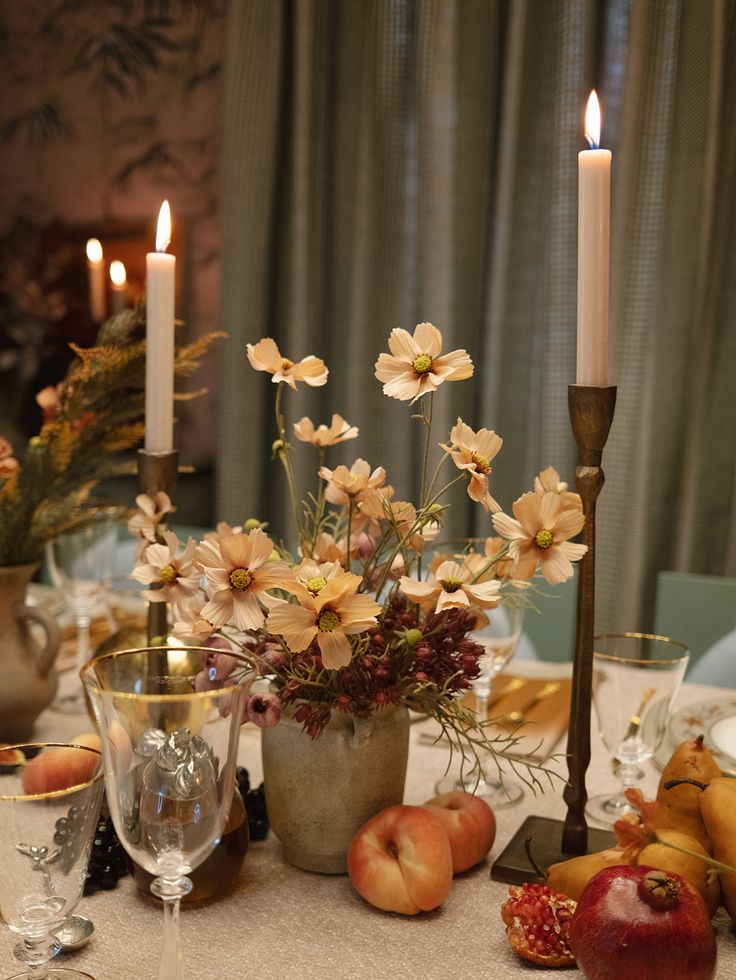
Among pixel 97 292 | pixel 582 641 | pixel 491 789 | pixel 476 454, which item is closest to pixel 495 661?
pixel 491 789

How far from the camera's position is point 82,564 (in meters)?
1.22

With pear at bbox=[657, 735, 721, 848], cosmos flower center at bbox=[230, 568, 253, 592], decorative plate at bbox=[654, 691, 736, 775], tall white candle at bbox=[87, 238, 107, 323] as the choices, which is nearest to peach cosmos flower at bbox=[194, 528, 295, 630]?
cosmos flower center at bbox=[230, 568, 253, 592]

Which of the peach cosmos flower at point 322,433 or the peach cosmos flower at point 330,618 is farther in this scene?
the peach cosmos flower at point 322,433

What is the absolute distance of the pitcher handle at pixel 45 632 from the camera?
1.06 metres

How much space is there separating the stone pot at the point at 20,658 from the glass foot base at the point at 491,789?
0.42m

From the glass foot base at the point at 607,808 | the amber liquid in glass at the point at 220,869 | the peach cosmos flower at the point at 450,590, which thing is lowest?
the glass foot base at the point at 607,808

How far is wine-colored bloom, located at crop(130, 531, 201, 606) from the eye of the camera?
0.81m

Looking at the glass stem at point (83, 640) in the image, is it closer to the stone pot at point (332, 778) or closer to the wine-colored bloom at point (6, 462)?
the wine-colored bloom at point (6, 462)

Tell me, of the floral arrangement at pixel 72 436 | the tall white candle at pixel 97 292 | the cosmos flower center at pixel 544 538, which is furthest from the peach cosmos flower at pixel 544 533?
the tall white candle at pixel 97 292

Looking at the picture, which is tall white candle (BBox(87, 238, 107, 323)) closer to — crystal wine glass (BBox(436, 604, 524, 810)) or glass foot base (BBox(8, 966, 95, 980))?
crystal wine glass (BBox(436, 604, 524, 810))

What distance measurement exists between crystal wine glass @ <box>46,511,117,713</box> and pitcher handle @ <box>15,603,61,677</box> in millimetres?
127

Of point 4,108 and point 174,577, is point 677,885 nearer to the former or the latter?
point 174,577

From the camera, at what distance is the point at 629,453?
2291 millimetres

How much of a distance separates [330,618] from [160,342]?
354 millimetres
